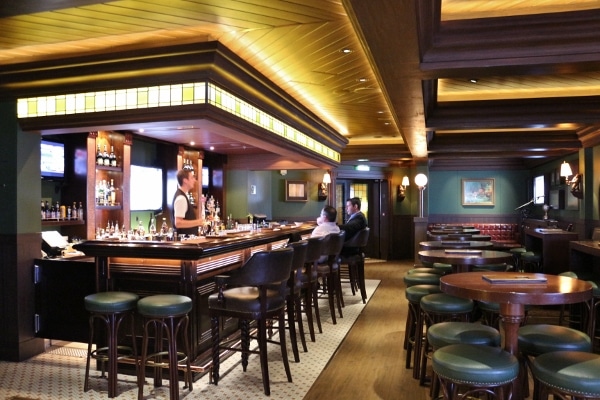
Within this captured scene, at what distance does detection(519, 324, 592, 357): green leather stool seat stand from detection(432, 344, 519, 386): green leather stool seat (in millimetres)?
356

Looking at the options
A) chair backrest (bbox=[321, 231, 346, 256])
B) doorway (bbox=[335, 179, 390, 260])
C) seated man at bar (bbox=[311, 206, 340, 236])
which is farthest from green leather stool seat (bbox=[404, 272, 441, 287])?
doorway (bbox=[335, 179, 390, 260])


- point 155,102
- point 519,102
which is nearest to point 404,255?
point 519,102

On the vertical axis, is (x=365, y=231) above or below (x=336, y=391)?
above

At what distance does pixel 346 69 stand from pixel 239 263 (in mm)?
2205

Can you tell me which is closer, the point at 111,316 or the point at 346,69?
the point at 111,316

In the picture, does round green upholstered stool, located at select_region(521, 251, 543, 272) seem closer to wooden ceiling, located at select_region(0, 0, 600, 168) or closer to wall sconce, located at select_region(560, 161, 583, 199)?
wall sconce, located at select_region(560, 161, 583, 199)

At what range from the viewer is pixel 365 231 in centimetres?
719

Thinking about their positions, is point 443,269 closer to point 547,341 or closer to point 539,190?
point 547,341

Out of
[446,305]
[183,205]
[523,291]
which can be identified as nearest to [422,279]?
[446,305]

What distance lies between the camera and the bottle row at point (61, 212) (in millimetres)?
Answer: 5699

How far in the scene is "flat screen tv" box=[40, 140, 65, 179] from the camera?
568 cm

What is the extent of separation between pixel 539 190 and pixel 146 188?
30.7 feet

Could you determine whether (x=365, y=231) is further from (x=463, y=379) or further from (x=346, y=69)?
(x=463, y=379)

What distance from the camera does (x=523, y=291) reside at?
2.64 meters
